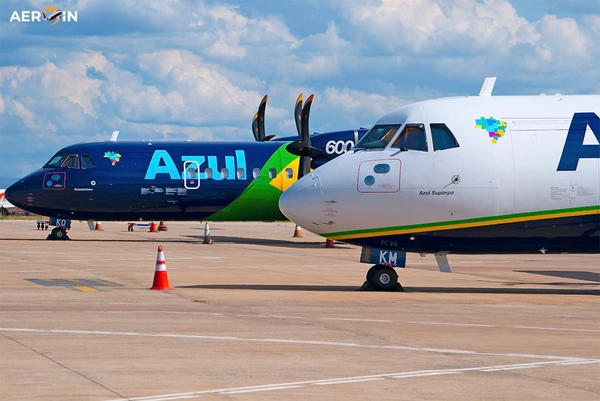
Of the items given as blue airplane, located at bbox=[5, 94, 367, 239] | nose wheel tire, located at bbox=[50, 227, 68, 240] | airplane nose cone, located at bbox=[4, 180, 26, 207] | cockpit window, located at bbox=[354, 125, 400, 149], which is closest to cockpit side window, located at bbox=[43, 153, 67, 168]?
blue airplane, located at bbox=[5, 94, 367, 239]

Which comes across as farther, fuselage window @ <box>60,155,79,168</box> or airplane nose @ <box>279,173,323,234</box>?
fuselage window @ <box>60,155,79,168</box>

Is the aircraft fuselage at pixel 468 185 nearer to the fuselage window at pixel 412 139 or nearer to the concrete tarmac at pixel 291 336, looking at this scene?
the fuselage window at pixel 412 139

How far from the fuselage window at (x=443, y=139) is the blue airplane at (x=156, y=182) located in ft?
60.1

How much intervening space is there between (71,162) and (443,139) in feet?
76.9

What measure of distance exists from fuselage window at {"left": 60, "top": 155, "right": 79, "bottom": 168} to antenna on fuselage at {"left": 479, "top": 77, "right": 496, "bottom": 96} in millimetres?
22726

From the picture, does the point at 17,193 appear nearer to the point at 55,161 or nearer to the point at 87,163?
the point at 55,161

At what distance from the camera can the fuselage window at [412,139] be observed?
19.5m

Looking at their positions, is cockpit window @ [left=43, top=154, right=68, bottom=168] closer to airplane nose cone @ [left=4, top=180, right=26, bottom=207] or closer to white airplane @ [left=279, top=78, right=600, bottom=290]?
airplane nose cone @ [left=4, top=180, right=26, bottom=207]

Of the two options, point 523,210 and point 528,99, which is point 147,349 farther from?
point 528,99

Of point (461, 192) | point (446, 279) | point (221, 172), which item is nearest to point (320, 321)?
point (461, 192)

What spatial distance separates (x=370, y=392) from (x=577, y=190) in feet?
36.3

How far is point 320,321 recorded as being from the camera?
15.2 m

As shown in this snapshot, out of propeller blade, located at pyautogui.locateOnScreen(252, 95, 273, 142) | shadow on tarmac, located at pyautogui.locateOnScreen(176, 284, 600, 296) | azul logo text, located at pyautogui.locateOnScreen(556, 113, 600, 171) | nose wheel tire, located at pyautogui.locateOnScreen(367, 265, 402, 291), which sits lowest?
shadow on tarmac, located at pyautogui.locateOnScreen(176, 284, 600, 296)

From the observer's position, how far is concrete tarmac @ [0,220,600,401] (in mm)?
10000
